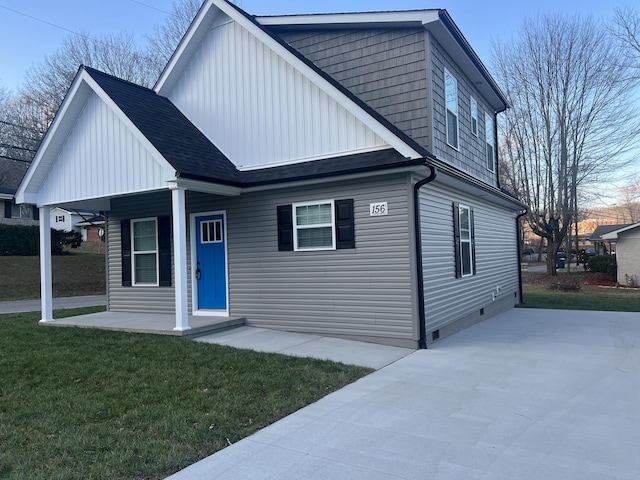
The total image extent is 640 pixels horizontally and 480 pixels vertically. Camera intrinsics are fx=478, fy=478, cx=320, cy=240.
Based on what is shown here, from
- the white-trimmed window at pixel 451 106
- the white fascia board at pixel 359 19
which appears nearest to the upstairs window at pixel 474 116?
the white-trimmed window at pixel 451 106

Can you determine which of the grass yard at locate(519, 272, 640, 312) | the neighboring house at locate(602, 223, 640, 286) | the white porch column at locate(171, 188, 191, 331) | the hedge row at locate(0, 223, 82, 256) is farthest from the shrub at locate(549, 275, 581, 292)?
the hedge row at locate(0, 223, 82, 256)

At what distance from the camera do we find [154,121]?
8.91 m

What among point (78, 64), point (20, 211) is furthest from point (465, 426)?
point (20, 211)

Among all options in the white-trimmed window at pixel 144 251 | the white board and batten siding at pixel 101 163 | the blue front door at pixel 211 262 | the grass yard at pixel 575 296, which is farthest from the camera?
the grass yard at pixel 575 296

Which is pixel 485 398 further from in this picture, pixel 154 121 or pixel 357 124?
pixel 154 121

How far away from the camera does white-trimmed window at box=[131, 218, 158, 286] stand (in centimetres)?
1052

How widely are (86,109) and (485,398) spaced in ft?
28.2

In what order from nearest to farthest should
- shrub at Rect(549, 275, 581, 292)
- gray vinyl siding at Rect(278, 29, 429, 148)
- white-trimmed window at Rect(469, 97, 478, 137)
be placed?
1. gray vinyl siding at Rect(278, 29, 429, 148)
2. white-trimmed window at Rect(469, 97, 478, 137)
3. shrub at Rect(549, 275, 581, 292)

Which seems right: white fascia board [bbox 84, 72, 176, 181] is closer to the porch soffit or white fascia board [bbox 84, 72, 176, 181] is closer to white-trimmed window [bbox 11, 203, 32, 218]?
the porch soffit

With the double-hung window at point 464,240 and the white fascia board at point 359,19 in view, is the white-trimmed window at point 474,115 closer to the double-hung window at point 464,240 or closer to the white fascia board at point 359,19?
the double-hung window at point 464,240

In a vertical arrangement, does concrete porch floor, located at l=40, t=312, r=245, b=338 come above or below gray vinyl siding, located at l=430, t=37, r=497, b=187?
below

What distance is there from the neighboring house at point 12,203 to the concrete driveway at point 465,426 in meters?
→ 27.6

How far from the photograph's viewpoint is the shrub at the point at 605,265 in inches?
972

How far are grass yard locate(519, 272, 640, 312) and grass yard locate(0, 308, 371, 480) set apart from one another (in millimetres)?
10435
